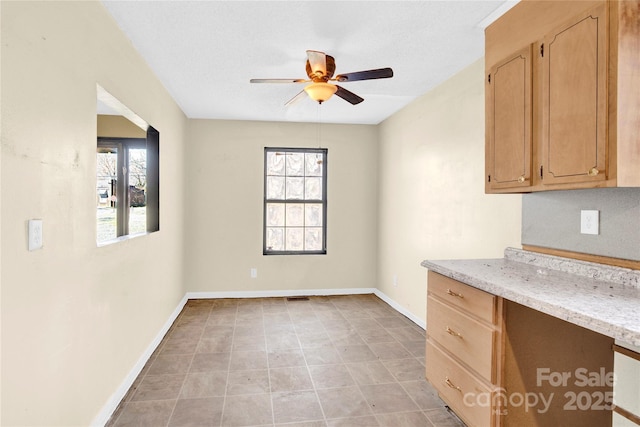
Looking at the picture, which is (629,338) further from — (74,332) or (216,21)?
(216,21)

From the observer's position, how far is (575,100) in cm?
165

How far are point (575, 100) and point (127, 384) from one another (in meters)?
3.14

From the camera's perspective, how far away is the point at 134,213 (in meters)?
4.37

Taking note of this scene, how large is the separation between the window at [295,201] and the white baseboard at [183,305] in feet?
1.91

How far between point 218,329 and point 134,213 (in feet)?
5.84

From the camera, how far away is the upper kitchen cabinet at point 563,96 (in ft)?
4.87

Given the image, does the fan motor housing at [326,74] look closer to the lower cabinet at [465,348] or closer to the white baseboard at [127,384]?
the lower cabinet at [465,348]

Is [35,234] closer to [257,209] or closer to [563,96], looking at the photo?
[563,96]

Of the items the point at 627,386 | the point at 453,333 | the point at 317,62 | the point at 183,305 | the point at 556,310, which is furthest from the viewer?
the point at 183,305

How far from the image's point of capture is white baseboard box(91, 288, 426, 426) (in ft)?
A: 7.29

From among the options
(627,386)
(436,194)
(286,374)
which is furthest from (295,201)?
(627,386)

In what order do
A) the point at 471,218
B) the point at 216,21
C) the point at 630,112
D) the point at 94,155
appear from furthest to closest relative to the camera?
1. the point at 471,218
2. the point at 216,21
3. the point at 94,155
4. the point at 630,112

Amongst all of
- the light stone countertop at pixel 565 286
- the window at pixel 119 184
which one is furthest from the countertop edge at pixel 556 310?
the window at pixel 119 184

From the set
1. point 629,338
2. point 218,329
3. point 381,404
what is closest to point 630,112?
point 629,338
